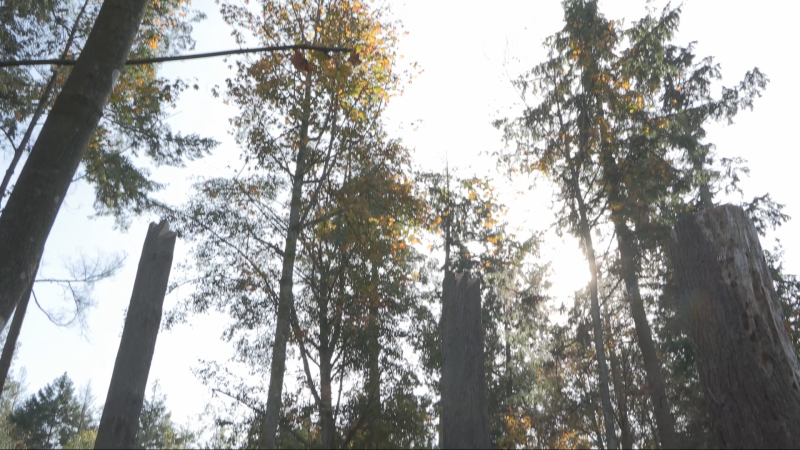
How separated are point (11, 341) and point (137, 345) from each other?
10191 mm

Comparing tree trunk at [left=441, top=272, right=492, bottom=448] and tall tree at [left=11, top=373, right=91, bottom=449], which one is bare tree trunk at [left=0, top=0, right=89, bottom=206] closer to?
tree trunk at [left=441, top=272, right=492, bottom=448]

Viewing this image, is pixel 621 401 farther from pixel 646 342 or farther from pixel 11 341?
pixel 11 341

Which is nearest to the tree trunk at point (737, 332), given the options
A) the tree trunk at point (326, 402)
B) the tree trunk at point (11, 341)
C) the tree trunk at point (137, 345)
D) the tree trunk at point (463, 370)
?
the tree trunk at point (463, 370)

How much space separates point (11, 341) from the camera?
36.5 feet

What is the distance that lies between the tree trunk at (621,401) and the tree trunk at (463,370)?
38.8 feet

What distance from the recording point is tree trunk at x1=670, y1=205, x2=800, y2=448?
3484 millimetres

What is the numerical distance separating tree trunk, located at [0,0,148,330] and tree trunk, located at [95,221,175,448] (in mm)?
1160

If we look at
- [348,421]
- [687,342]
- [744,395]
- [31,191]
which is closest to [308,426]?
[348,421]

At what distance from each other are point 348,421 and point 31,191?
1064cm

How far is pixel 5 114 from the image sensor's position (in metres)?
11.7

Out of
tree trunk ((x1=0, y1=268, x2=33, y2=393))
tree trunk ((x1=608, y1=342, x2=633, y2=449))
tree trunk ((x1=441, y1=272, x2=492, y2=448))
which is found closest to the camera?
tree trunk ((x1=441, y1=272, x2=492, y2=448))

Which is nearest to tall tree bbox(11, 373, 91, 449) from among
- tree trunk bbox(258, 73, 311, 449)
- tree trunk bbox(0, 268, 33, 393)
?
tree trunk bbox(0, 268, 33, 393)

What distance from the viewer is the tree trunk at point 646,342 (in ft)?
39.1

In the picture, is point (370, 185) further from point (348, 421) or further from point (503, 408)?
point (503, 408)
